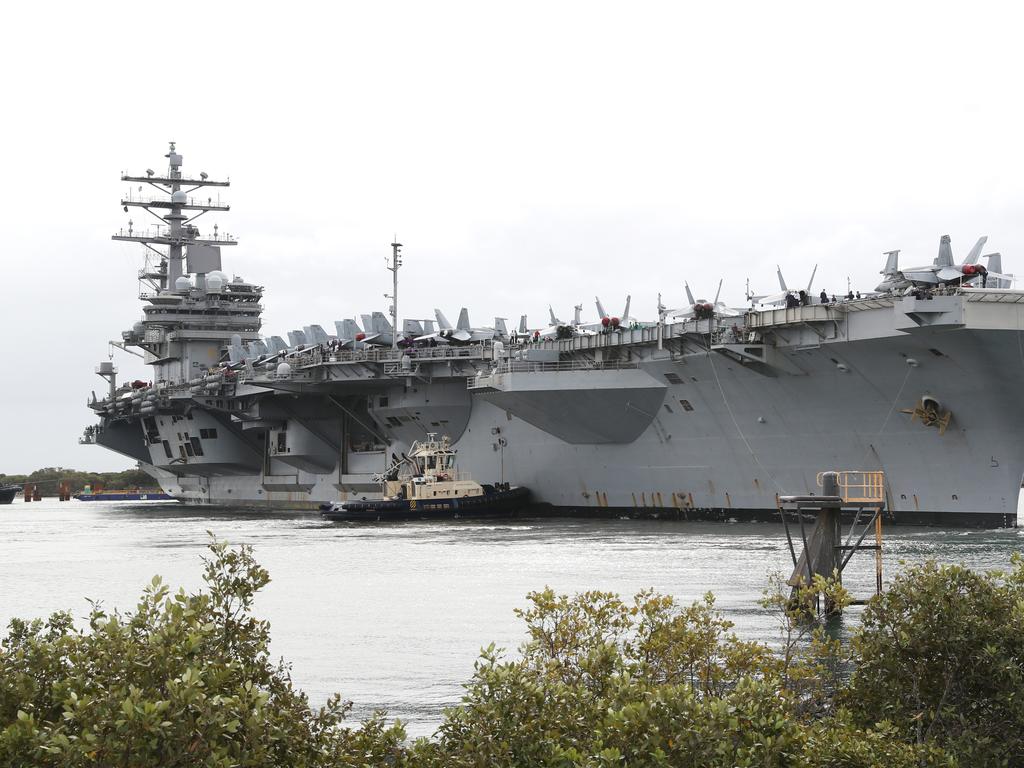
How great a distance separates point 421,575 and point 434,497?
15.9 meters

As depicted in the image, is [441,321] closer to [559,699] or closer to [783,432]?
[783,432]

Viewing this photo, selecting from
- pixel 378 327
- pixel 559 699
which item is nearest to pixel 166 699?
pixel 559 699

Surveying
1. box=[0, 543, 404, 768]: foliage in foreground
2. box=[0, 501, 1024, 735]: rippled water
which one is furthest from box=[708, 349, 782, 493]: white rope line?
box=[0, 543, 404, 768]: foliage in foreground

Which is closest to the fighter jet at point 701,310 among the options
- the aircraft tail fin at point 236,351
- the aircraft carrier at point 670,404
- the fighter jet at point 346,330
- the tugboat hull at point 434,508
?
the aircraft carrier at point 670,404

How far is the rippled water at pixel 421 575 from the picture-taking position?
13.0 m

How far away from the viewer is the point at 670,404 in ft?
99.6

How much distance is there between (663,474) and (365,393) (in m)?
13.8

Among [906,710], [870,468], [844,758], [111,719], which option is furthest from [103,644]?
[870,468]

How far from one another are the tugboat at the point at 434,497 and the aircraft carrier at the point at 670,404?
3.68 feet

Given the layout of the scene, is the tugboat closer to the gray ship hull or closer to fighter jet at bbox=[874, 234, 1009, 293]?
the gray ship hull

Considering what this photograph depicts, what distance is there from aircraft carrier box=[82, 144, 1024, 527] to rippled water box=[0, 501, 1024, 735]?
54.2 inches

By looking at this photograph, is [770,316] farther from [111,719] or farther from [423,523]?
[111,719]

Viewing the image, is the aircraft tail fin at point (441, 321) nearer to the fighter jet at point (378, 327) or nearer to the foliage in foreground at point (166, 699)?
the fighter jet at point (378, 327)

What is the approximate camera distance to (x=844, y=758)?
5.48 metres
